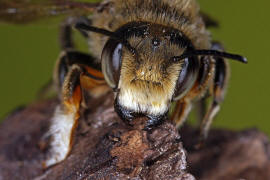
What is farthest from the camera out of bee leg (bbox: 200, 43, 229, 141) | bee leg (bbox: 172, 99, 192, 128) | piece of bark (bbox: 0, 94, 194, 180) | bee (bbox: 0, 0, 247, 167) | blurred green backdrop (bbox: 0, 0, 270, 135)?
blurred green backdrop (bbox: 0, 0, 270, 135)

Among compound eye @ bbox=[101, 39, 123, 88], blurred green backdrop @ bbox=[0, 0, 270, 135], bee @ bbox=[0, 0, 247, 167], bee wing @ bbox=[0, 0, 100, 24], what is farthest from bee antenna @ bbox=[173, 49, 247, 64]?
blurred green backdrop @ bbox=[0, 0, 270, 135]

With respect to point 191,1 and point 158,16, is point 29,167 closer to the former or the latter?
point 158,16

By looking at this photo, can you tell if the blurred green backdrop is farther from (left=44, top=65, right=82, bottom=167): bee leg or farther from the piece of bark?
(left=44, top=65, right=82, bottom=167): bee leg

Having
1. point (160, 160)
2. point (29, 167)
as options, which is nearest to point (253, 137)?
point (160, 160)

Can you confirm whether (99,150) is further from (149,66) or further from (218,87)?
(218,87)

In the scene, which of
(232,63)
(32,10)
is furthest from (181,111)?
(232,63)

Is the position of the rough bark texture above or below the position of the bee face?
below

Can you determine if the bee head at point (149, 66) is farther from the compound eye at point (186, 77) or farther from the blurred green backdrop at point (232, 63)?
the blurred green backdrop at point (232, 63)
